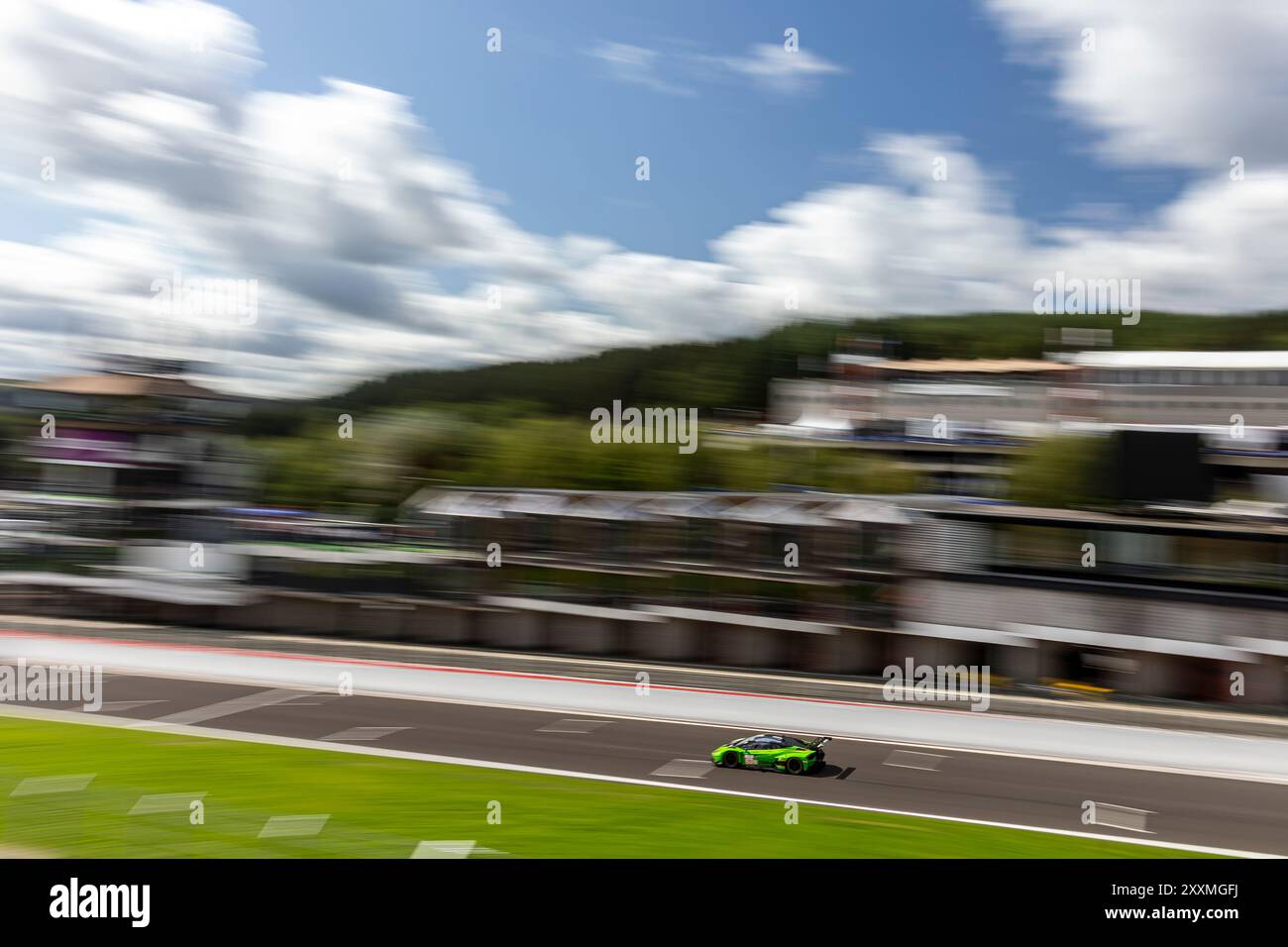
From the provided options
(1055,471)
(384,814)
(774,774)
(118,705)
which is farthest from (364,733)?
(1055,471)

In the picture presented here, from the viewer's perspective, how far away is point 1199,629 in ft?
58.2

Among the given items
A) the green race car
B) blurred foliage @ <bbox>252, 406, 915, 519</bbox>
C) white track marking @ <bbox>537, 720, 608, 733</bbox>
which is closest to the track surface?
white track marking @ <bbox>537, 720, 608, 733</bbox>

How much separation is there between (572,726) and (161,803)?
29.3 feet

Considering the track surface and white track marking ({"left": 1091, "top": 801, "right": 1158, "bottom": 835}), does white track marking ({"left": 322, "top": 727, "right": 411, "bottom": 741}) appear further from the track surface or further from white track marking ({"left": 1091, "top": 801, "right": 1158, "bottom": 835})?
white track marking ({"left": 1091, "top": 801, "right": 1158, "bottom": 835})

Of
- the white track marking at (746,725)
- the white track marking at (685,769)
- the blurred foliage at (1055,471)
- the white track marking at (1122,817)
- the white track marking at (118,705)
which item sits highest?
the blurred foliage at (1055,471)

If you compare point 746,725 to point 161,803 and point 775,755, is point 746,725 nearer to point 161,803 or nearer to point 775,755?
point 775,755

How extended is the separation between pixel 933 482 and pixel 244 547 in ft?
141

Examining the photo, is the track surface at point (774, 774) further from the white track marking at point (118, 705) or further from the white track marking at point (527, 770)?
the white track marking at point (527, 770)

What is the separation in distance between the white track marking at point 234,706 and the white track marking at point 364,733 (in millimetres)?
2725

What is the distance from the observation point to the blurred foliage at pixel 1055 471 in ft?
148

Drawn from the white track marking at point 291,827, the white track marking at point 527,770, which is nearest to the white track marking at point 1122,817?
the white track marking at point 527,770

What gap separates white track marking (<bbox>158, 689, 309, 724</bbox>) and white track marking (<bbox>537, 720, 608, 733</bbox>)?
556 cm

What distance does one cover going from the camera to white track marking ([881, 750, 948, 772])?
13133 millimetres

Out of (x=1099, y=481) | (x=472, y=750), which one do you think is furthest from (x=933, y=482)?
(x=472, y=750)
